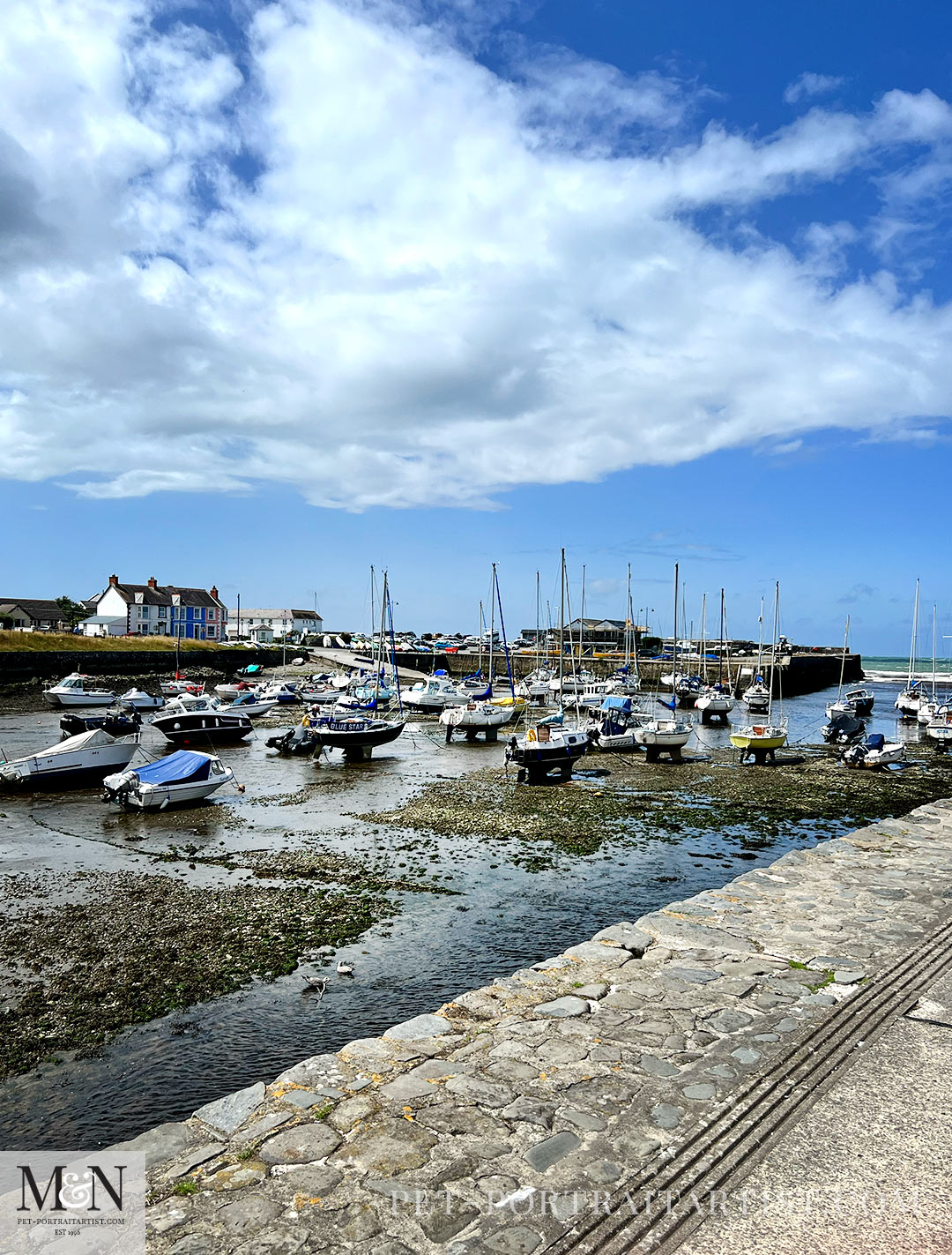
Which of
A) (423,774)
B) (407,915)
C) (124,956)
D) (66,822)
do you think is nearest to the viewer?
(124,956)

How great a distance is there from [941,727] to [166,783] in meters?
38.6

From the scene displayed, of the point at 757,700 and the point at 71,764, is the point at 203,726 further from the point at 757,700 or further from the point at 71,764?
the point at 757,700

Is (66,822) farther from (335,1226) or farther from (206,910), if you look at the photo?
(335,1226)

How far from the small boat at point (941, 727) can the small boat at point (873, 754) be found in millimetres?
8231

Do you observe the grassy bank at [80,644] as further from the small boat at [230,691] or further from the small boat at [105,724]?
the small boat at [105,724]

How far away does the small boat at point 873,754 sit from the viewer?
108 feet

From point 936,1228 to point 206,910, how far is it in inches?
486

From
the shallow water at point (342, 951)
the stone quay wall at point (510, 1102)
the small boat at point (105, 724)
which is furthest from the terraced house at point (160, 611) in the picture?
the stone quay wall at point (510, 1102)

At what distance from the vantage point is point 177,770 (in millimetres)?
24422

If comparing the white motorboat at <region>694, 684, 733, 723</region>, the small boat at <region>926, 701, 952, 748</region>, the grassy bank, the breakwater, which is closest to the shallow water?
the small boat at <region>926, 701, 952, 748</region>

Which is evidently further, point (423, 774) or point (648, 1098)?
point (423, 774)

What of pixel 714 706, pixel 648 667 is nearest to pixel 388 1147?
pixel 714 706

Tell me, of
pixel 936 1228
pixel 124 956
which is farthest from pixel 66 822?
pixel 936 1228

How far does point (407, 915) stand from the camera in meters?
14.1
